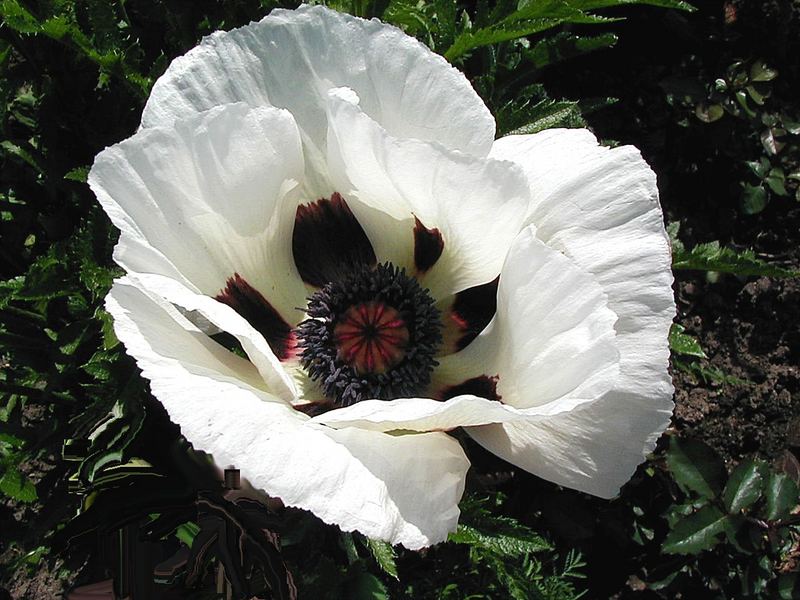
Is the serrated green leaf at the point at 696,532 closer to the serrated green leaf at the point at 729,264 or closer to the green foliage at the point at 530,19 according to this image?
the serrated green leaf at the point at 729,264

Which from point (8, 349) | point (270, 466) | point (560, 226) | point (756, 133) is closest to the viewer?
point (270, 466)

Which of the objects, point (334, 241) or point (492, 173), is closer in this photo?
point (492, 173)

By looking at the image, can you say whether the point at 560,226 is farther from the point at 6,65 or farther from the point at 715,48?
the point at 715,48

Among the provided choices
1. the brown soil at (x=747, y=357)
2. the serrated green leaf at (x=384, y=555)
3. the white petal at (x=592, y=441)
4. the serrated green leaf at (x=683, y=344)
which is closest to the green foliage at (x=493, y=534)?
the serrated green leaf at (x=384, y=555)

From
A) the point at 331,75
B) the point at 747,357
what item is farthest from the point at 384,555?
the point at 747,357

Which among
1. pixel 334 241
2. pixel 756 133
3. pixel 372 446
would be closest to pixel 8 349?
pixel 334 241

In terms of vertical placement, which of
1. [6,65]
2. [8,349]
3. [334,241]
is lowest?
[8,349]
